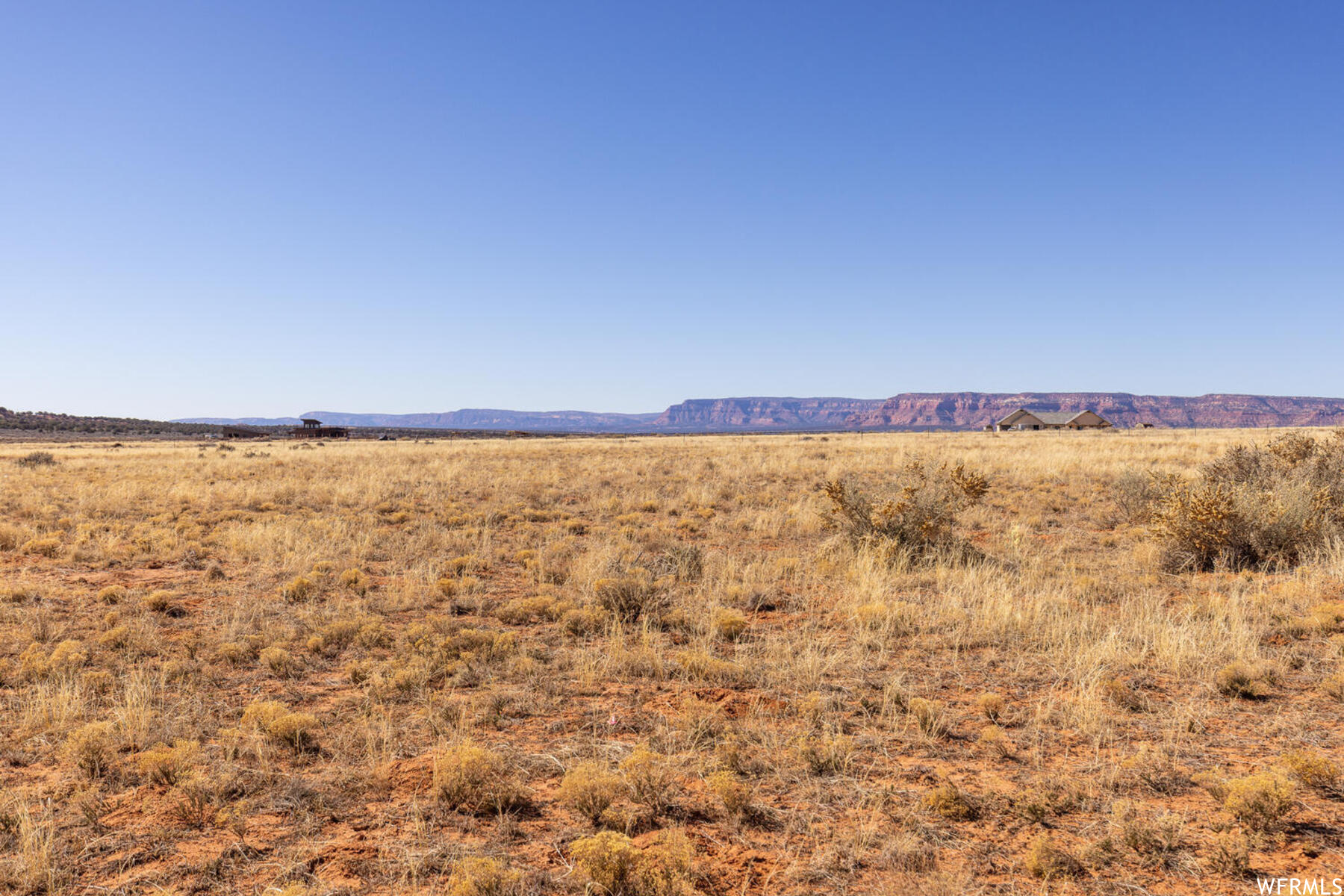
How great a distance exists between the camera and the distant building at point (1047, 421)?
73.8 m

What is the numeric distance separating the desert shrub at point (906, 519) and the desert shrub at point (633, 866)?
6852mm

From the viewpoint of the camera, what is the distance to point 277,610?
7.58 meters

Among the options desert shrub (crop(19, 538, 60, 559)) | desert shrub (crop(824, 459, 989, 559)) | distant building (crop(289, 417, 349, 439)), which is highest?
distant building (crop(289, 417, 349, 439))

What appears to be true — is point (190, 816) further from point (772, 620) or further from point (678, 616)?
point (772, 620)

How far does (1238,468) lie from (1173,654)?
888cm

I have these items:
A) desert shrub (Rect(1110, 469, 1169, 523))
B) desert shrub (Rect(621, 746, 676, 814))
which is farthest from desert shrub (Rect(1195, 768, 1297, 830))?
desert shrub (Rect(1110, 469, 1169, 523))

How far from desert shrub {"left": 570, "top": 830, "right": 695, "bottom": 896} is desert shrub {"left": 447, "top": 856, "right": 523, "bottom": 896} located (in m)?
0.32

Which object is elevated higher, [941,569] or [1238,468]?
[1238,468]

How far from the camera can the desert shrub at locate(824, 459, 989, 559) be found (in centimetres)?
963

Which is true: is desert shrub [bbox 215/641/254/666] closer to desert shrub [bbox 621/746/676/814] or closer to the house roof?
desert shrub [bbox 621/746/676/814]

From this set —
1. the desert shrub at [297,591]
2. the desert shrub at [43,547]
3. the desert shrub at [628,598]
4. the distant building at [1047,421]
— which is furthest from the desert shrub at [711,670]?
the distant building at [1047,421]

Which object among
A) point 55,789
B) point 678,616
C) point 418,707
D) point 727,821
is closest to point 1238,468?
point 678,616

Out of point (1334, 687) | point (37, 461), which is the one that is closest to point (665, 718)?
point (1334, 687)

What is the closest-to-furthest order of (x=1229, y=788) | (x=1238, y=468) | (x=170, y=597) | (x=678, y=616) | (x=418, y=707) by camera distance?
1. (x=1229, y=788)
2. (x=418, y=707)
3. (x=678, y=616)
4. (x=170, y=597)
5. (x=1238, y=468)
